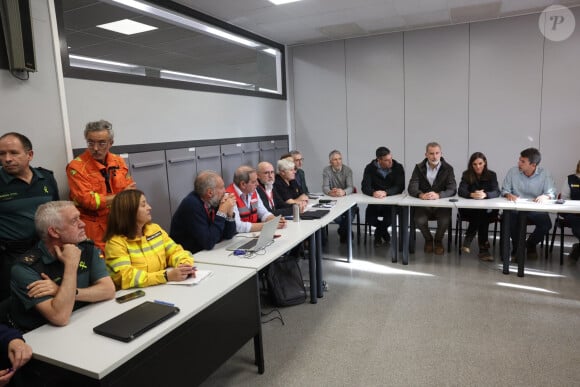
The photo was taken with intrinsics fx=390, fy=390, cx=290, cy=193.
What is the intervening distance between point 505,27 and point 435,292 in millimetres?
3780

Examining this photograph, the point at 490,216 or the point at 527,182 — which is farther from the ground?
the point at 527,182

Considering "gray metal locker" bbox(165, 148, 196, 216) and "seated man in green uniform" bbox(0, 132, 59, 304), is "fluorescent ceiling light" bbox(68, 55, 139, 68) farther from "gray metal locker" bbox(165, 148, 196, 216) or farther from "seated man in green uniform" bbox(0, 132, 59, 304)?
"seated man in green uniform" bbox(0, 132, 59, 304)

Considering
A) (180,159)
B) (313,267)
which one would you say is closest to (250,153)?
(180,159)

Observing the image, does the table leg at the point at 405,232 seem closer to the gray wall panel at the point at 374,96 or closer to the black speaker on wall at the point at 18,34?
the gray wall panel at the point at 374,96

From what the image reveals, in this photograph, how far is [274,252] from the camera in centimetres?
263

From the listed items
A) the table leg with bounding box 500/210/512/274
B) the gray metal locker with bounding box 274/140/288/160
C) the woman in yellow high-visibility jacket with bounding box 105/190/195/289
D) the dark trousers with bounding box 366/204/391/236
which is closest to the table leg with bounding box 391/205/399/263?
the dark trousers with bounding box 366/204/391/236

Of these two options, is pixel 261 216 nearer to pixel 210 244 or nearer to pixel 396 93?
pixel 210 244

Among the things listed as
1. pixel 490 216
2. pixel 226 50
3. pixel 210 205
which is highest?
pixel 226 50

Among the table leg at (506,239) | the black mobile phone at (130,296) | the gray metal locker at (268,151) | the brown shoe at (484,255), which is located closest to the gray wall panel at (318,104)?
the gray metal locker at (268,151)

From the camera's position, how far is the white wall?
5.06 meters

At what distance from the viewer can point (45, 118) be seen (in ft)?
9.14

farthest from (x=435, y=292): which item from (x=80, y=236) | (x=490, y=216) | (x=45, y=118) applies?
(x=45, y=118)

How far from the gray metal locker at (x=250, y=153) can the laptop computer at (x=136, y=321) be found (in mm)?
3441

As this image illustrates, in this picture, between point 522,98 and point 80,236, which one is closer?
point 80,236
